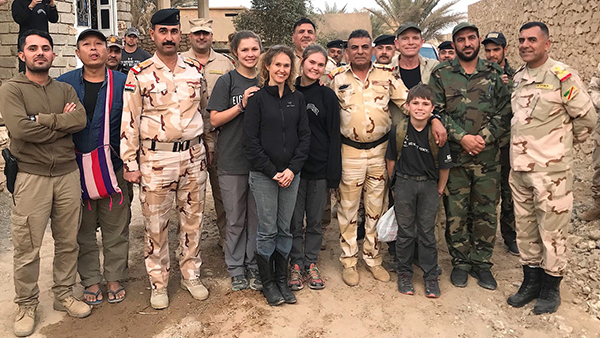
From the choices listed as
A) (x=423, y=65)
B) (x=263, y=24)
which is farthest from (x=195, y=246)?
(x=263, y=24)

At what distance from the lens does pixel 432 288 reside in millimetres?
4008

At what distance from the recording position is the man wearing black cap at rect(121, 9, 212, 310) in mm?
3594

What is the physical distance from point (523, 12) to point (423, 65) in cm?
654

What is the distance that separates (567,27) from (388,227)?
596cm

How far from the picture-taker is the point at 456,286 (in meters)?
4.15

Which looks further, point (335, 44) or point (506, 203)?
point (335, 44)

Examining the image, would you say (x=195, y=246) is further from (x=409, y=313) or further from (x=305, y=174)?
(x=409, y=313)

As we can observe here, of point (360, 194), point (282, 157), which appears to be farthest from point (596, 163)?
point (282, 157)

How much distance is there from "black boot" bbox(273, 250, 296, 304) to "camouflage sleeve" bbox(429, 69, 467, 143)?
1.77m

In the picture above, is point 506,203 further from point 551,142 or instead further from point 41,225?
point 41,225

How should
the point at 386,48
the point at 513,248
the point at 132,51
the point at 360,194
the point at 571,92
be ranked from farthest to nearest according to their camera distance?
the point at 132,51, the point at 513,248, the point at 386,48, the point at 360,194, the point at 571,92

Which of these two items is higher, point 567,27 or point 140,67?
point 567,27

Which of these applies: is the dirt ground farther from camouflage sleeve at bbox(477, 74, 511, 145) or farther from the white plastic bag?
camouflage sleeve at bbox(477, 74, 511, 145)

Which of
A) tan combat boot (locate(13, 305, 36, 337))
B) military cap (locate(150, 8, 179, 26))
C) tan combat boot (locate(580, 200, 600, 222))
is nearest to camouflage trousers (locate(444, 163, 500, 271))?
tan combat boot (locate(580, 200, 600, 222))
